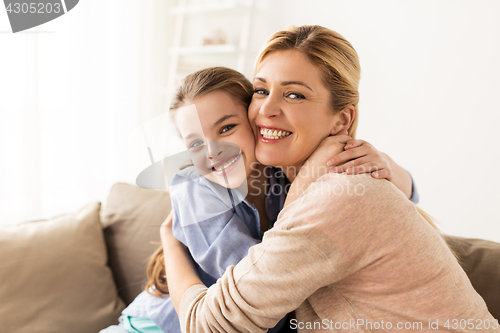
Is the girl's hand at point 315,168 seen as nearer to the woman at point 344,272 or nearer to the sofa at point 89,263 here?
the woman at point 344,272

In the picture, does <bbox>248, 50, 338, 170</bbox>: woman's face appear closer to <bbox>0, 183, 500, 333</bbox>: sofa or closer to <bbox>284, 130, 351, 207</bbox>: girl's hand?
<bbox>284, 130, 351, 207</bbox>: girl's hand

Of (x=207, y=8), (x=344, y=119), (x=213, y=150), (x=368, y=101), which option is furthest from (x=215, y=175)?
(x=207, y=8)

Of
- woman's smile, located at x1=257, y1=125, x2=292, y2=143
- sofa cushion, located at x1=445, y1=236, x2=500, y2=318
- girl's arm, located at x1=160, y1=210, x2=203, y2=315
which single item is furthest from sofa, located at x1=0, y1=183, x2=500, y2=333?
woman's smile, located at x1=257, y1=125, x2=292, y2=143

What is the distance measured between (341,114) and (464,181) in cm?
148

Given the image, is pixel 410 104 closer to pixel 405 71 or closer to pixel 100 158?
pixel 405 71

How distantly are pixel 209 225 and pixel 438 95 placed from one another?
1779 mm

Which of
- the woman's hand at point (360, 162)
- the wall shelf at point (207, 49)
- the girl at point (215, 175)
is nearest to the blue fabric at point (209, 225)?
the girl at point (215, 175)

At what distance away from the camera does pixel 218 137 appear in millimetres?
1068

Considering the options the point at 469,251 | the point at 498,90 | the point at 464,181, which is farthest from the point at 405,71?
the point at 469,251

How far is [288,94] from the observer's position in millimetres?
1061

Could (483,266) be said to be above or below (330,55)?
below

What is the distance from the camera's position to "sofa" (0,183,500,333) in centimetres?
118

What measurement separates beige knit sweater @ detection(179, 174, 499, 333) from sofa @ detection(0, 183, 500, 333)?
405 mm

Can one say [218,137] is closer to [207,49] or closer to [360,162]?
[360,162]
